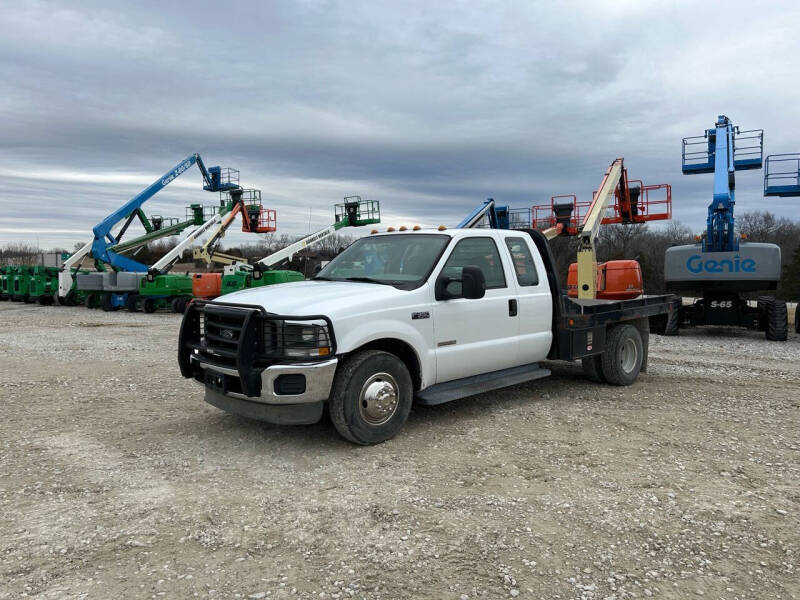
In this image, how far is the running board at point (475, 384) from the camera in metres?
5.78

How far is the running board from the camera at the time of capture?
578 centimetres

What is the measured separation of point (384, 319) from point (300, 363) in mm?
877

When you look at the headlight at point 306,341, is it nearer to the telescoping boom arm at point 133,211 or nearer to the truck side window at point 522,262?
the truck side window at point 522,262

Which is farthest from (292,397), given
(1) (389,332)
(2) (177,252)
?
(2) (177,252)

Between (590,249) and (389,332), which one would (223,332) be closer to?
(389,332)

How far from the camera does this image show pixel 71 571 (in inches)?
131

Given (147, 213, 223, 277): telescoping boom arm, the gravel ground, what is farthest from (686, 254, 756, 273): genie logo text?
(147, 213, 223, 277): telescoping boom arm

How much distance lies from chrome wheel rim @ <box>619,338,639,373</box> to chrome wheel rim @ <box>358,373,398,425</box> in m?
4.07

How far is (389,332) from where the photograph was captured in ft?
17.7

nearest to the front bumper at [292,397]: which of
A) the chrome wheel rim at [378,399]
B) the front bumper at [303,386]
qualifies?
the front bumper at [303,386]

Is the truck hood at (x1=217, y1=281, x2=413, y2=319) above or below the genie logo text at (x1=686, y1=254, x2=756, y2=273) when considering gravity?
below

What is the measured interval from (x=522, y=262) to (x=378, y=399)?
266cm

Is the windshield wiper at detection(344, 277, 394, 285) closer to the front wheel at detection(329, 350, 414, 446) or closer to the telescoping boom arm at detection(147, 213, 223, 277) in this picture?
the front wheel at detection(329, 350, 414, 446)

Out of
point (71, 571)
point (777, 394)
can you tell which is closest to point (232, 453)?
point (71, 571)
